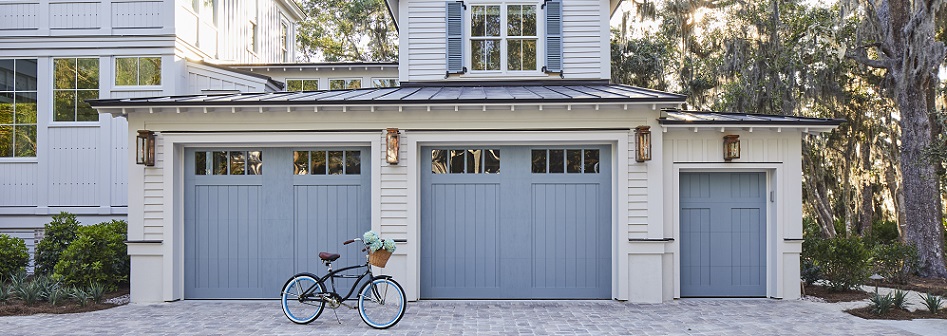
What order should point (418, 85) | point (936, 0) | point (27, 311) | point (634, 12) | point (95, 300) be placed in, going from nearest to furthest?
point (27, 311)
point (95, 300)
point (418, 85)
point (936, 0)
point (634, 12)

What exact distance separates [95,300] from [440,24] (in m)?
6.21

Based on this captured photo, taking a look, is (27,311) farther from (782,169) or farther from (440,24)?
(782,169)

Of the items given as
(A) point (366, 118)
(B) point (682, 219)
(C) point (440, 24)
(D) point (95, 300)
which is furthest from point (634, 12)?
(D) point (95, 300)

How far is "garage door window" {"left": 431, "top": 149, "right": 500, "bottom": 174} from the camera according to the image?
374 inches

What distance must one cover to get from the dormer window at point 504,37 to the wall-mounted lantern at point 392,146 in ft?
7.18

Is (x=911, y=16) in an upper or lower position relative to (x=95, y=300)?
upper

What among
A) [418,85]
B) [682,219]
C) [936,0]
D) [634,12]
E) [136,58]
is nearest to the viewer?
[682,219]

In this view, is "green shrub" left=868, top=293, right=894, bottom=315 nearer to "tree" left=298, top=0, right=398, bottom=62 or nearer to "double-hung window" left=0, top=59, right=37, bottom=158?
"double-hung window" left=0, top=59, right=37, bottom=158

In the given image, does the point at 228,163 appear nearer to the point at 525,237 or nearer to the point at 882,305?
the point at 525,237

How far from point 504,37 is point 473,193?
2.87 m

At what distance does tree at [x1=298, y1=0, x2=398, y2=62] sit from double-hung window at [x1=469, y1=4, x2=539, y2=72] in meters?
16.4

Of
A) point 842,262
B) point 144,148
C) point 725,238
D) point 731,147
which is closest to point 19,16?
point 144,148

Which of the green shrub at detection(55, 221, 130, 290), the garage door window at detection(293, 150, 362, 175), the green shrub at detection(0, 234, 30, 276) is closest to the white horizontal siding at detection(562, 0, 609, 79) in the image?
the garage door window at detection(293, 150, 362, 175)

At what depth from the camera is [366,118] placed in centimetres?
927
